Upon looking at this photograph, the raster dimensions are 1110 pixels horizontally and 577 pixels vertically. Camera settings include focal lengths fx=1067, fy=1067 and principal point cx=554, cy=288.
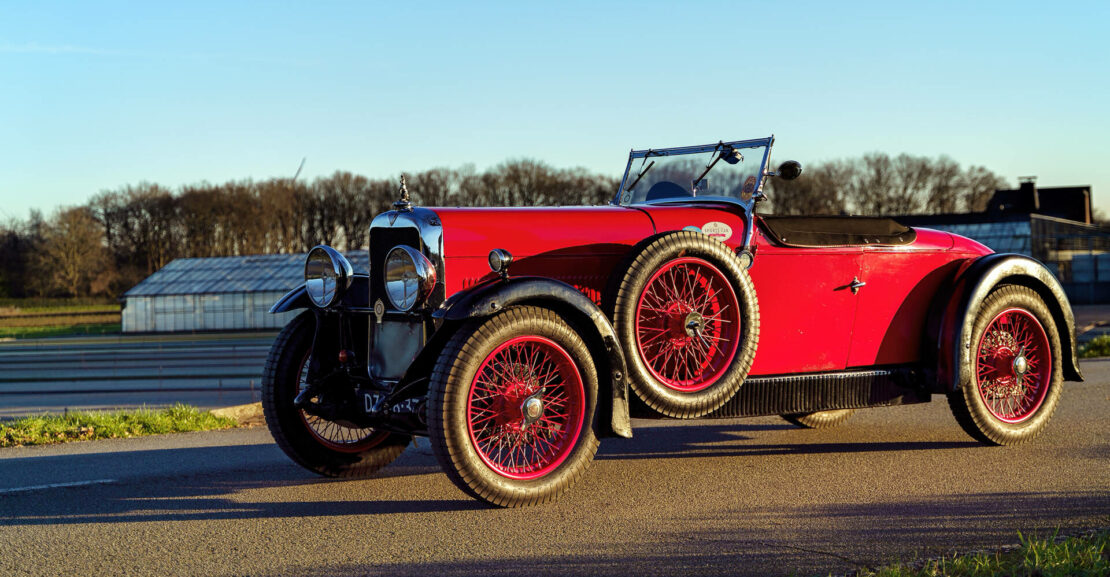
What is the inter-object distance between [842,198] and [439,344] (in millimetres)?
73794

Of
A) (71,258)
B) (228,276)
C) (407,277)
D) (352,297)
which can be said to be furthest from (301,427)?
(71,258)

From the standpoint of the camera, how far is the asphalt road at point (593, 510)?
4.37 metres

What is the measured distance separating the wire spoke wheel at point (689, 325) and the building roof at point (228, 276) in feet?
149

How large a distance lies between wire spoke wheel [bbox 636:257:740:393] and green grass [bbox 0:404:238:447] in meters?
5.23

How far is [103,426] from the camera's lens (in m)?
9.27

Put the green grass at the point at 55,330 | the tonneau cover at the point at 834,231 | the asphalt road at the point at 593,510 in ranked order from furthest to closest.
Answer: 1. the green grass at the point at 55,330
2. the tonneau cover at the point at 834,231
3. the asphalt road at the point at 593,510

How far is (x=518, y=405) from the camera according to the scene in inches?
213

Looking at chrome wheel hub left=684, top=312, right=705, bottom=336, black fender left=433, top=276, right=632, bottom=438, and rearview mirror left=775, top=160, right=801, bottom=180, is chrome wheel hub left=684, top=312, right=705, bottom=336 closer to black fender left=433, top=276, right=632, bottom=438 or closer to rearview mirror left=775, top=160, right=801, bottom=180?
black fender left=433, top=276, right=632, bottom=438

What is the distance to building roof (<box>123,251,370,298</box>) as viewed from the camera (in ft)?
171

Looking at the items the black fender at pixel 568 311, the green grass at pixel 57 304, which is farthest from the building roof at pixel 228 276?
the black fender at pixel 568 311

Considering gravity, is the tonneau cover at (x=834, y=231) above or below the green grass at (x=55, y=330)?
above

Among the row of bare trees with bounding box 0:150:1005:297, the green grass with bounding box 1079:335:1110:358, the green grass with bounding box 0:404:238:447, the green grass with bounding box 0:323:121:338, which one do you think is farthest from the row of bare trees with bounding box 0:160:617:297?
the green grass with bounding box 0:404:238:447

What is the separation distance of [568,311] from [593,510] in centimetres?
104

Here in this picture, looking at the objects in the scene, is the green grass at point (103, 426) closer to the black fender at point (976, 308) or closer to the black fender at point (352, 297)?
the black fender at point (352, 297)
